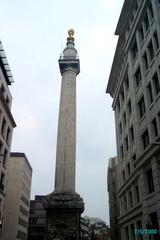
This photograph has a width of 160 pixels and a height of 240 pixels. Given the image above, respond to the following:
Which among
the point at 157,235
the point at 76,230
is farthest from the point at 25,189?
the point at 157,235

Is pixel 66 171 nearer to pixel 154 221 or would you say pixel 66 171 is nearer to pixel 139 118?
pixel 139 118

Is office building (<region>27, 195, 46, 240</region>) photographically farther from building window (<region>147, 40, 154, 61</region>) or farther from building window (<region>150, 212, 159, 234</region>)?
building window (<region>147, 40, 154, 61</region>)

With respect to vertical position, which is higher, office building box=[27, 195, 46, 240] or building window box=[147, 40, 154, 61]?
building window box=[147, 40, 154, 61]

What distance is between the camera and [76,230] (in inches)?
1806

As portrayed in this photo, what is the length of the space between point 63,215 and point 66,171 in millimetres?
9153

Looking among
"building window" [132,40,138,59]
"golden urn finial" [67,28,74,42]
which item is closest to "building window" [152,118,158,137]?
"building window" [132,40,138,59]

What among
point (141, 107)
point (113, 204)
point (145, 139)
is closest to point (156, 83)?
point (141, 107)

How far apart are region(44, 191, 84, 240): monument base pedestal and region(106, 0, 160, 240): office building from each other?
7.92 metres

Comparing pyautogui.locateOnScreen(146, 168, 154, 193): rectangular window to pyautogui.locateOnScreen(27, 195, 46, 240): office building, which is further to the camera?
pyautogui.locateOnScreen(27, 195, 46, 240): office building

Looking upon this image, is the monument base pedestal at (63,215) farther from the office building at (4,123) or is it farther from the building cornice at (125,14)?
the building cornice at (125,14)

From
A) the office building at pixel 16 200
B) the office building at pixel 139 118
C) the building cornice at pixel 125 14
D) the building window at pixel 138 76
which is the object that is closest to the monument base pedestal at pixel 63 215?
the office building at pixel 139 118

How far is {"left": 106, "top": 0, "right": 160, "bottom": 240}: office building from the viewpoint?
3005 cm

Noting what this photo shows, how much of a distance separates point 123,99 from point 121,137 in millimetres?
6846

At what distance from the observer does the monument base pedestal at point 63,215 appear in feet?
150
